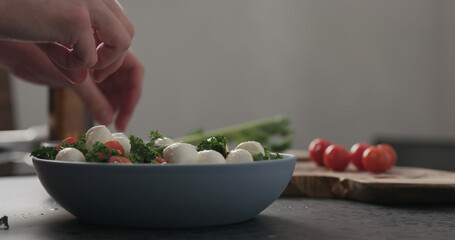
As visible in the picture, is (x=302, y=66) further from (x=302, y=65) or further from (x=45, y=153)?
(x=45, y=153)

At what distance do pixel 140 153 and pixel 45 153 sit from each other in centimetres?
16

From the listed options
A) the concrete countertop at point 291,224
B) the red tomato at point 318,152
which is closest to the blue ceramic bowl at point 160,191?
the concrete countertop at point 291,224

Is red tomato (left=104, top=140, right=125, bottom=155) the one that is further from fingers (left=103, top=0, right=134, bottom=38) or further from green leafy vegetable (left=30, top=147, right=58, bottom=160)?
fingers (left=103, top=0, right=134, bottom=38)

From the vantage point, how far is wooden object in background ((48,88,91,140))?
2.17m

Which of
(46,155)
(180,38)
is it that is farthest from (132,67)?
(180,38)

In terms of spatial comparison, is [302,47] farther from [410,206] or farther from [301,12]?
[410,206]

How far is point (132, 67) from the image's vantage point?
136cm

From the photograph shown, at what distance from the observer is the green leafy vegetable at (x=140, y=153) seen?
2.46 feet

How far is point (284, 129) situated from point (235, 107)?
283cm

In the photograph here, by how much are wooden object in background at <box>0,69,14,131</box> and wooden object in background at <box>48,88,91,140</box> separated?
182 cm

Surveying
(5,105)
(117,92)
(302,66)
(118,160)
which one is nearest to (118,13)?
(118,160)

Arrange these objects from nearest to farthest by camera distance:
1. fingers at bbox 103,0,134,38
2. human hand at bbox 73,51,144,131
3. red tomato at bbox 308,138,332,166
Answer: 1. fingers at bbox 103,0,134,38
2. human hand at bbox 73,51,144,131
3. red tomato at bbox 308,138,332,166

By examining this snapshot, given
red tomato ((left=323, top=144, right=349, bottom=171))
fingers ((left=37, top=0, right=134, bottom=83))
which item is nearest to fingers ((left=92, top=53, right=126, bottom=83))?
fingers ((left=37, top=0, right=134, bottom=83))

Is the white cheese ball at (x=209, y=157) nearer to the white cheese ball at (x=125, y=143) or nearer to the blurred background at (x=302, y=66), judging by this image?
the white cheese ball at (x=125, y=143)
